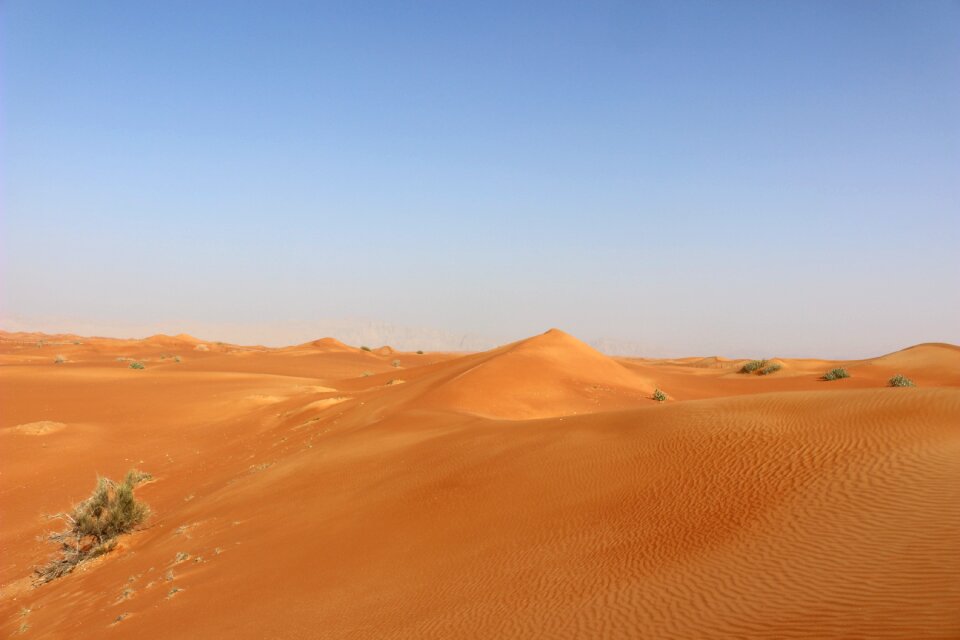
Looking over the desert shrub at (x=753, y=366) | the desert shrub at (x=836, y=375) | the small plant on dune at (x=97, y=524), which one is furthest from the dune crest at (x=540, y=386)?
the desert shrub at (x=753, y=366)

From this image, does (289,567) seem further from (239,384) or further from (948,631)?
(239,384)

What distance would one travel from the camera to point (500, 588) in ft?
20.7

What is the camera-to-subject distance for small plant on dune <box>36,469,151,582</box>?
1198 centimetres

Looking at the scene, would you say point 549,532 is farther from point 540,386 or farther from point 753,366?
point 753,366

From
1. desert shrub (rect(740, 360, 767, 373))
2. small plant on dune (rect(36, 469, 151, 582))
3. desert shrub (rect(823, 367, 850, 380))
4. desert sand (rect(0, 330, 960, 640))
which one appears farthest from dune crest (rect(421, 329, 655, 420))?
desert shrub (rect(740, 360, 767, 373))

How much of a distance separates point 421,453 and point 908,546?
901cm

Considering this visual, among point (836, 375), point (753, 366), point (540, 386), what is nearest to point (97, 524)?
point (540, 386)

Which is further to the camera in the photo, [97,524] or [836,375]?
[836,375]

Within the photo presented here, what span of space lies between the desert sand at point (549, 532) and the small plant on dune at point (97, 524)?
0.36 m

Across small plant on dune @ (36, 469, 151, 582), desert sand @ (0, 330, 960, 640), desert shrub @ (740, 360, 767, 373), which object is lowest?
small plant on dune @ (36, 469, 151, 582)

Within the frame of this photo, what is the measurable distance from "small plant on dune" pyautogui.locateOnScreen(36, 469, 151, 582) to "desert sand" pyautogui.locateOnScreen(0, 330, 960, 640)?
36 centimetres

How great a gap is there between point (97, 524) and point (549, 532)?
10504mm

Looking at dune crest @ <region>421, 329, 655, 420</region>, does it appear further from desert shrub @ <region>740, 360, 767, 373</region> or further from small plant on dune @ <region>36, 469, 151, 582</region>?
desert shrub @ <region>740, 360, 767, 373</region>

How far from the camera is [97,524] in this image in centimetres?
1246
